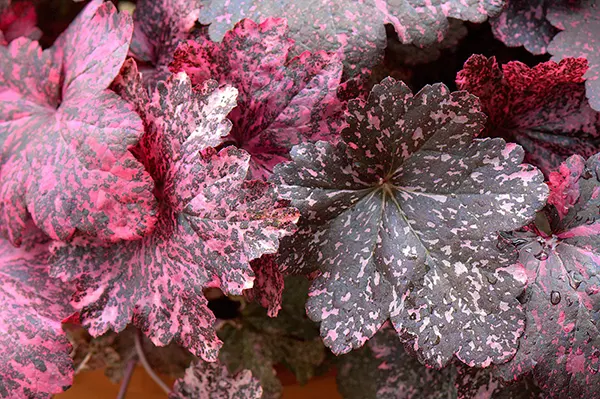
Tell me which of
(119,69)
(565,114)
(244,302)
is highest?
(119,69)

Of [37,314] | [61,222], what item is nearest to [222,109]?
[61,222]

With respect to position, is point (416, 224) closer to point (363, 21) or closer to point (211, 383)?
point (363, 21)

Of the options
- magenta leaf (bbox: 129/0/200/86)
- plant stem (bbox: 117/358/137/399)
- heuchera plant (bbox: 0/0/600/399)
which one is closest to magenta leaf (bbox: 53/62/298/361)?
heuchera plant (bbox: 0/0/600/399)

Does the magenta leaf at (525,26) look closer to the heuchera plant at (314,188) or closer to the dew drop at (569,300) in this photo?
the heuchera plant at (314,188)

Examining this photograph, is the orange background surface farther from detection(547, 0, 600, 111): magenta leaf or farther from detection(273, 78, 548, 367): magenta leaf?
detection(547, 0, 600, 111): magenta leaf

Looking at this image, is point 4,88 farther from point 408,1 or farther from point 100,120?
point 408,1
